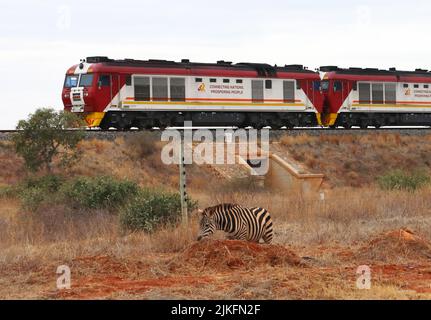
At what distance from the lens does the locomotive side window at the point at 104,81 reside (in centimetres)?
3481

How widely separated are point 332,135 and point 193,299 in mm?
34635

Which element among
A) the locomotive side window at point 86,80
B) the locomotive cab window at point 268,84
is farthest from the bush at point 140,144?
the locomotive cab window at point 268,84

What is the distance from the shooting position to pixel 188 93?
124ft

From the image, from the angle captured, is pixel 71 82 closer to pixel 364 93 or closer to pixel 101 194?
pixel 101 194

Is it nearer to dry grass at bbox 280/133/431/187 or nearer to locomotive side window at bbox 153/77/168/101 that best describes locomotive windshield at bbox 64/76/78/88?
locomotive side window at bbox 153/77/168/101

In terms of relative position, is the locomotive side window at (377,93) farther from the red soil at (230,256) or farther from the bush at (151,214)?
the red soil at (230,256)

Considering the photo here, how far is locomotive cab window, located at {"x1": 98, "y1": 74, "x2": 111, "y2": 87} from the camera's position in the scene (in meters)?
34.8

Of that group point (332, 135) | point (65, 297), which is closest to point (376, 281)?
point (65, 297)

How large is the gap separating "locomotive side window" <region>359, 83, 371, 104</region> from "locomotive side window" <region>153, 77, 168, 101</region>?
14.0 meters

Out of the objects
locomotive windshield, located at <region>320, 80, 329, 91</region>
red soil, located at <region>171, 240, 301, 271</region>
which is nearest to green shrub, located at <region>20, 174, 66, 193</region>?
red soil, located at <region>171, 240, 301, 271</region>

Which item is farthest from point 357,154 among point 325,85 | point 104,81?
point 104,81

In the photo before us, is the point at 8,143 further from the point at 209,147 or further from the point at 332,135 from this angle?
the point at 332,135

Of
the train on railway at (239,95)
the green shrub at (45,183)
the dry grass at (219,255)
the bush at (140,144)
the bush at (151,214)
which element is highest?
the train on railway at (239,95)

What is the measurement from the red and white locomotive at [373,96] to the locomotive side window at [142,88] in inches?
503
